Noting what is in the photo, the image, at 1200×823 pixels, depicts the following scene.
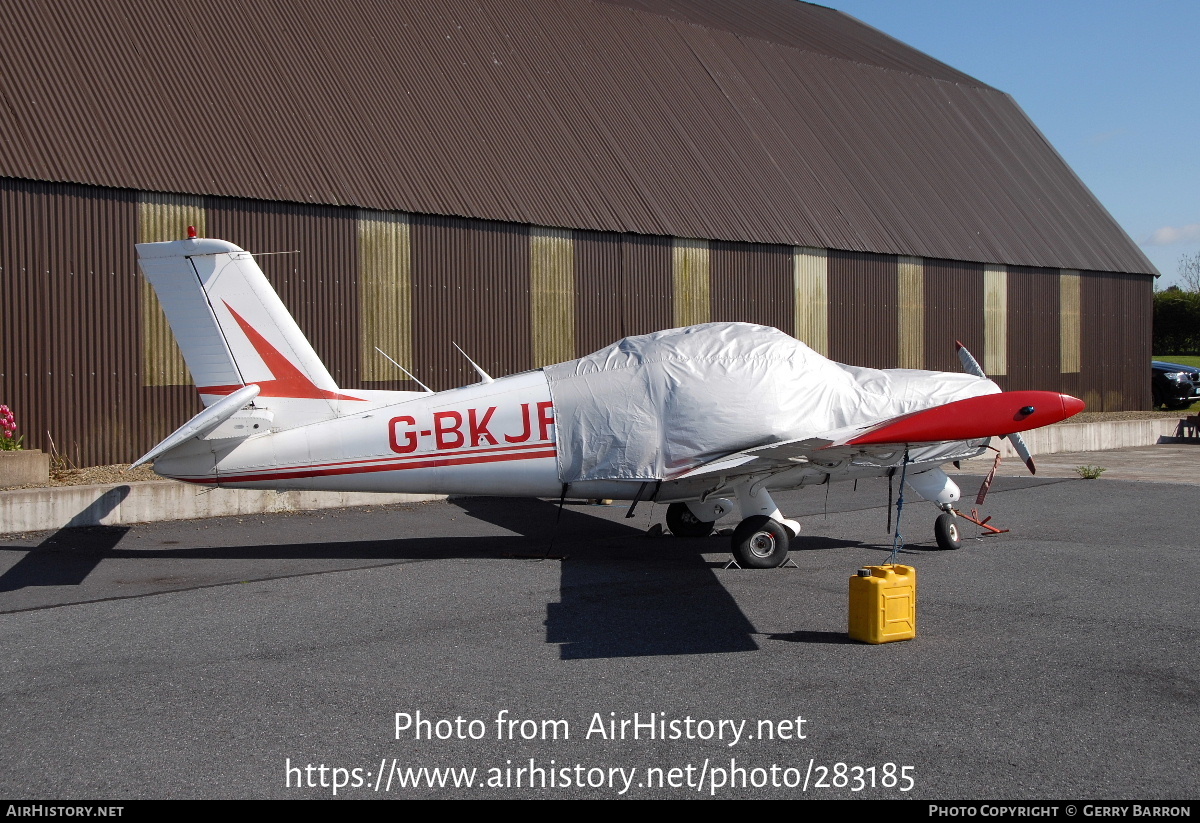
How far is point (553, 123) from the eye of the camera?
2356 cm

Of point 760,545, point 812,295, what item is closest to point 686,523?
point 760,545

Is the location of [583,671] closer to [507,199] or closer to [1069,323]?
[507,199]

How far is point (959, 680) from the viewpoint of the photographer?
7.29 m

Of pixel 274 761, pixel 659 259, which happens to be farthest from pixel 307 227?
pixel 274 761

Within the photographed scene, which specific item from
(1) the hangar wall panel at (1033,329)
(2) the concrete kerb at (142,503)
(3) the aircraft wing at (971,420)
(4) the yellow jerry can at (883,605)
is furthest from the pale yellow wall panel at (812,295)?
(4) the yellow jerry can at (883,605)

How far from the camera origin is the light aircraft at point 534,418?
1109 cm

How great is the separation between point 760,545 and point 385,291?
1072cm

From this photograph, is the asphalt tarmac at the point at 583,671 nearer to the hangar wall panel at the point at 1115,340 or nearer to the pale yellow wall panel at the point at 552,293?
the pale yellow wall panel at the point at 552,293

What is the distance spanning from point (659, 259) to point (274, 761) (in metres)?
18.2

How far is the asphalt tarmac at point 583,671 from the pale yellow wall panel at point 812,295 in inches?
500

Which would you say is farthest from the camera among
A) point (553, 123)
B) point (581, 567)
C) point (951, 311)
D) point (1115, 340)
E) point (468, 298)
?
point (1115, 340)

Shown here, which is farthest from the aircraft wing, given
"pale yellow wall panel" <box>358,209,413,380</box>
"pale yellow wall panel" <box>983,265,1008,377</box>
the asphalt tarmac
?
"pale yellow wall panel" <box>983,265,1008,377</box>

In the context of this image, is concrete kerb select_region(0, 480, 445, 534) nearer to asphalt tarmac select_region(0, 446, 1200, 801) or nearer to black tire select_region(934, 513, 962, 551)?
asphalt tarmac select_region(0, 446, 1200, 801)

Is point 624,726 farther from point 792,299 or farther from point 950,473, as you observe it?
point 792,299
